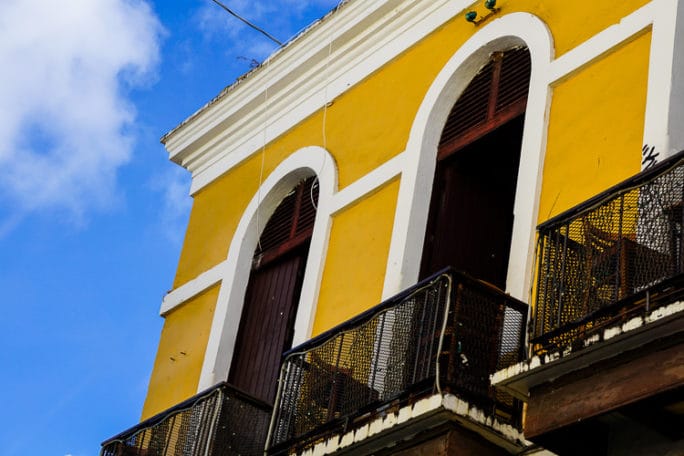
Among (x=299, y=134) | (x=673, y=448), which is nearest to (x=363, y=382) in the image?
(x=673, y=448)

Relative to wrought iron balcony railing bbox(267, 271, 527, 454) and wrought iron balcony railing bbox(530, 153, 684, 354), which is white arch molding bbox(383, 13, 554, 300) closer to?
wrought iron balcony railing bbox(267, 271, 527, 454)

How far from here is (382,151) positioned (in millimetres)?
13305

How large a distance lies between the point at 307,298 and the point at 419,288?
2793 millimetres

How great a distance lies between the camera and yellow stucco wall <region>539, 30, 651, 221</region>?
1072cm

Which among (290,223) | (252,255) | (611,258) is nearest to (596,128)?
(611,258)

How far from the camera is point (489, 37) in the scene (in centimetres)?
1251

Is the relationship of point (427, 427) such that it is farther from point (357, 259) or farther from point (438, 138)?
point (438, 138)

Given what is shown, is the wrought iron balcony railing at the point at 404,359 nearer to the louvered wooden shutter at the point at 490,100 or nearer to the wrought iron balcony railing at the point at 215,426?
the wrought iron balcony railing at the point at 215,426

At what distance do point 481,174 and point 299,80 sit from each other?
8.95 feet

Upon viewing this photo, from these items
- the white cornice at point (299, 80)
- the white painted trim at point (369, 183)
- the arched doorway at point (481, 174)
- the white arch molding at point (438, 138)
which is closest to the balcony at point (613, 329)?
the white arch molding at point (438, 138)

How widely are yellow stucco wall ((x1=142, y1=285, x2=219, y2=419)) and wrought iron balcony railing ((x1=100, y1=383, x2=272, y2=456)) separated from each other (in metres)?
1.56

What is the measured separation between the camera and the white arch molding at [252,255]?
1331 centimetres

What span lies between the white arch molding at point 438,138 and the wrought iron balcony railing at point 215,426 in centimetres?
133

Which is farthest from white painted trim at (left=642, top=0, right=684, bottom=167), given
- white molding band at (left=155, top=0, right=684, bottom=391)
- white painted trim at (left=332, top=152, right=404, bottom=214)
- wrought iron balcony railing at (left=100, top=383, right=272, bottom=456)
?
wrought iron balcony railing at (left=100, top=383, right=272, bottom=456)
